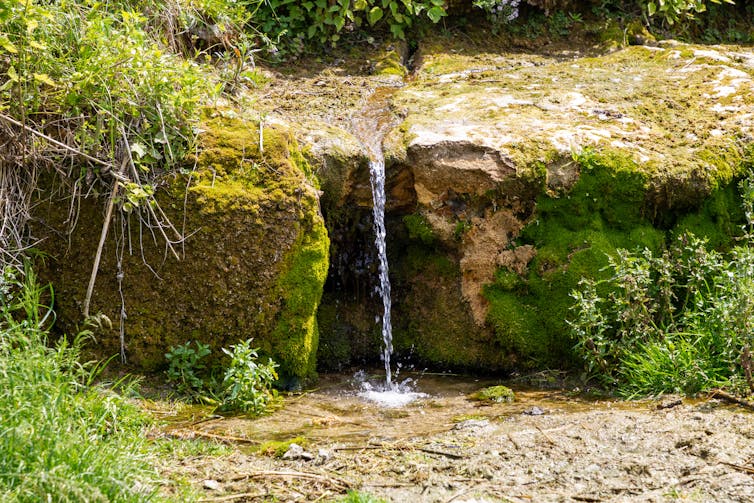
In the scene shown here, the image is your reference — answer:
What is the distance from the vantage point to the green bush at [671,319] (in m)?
4.79

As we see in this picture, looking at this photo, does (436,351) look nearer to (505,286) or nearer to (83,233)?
(505,286)

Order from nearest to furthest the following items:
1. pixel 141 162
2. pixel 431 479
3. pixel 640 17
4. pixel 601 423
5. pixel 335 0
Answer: pixel 431 479
pixel 601 423
pixel 141 162
pixel 335 0
pixel 640 17

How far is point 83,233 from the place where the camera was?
477 cm

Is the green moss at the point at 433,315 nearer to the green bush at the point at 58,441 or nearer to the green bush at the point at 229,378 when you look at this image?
the green bush at the point at 229,378

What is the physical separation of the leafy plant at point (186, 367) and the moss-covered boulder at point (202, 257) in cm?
9

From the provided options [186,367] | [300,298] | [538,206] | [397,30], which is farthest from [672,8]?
[186,367]

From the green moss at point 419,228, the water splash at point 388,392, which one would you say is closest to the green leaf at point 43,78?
the green moss at point 419,228

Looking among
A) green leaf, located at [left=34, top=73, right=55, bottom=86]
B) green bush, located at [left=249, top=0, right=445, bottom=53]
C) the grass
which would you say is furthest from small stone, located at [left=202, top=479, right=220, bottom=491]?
green bush, located at [left=249, top=0, right=445, bottom=53]

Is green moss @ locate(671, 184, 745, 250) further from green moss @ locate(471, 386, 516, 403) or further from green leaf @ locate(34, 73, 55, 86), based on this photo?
green leaf @ locate(34, 73, 55, 86)

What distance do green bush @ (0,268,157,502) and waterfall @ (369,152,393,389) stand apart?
7.68 feet

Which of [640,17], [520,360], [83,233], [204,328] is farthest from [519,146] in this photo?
[640,17]

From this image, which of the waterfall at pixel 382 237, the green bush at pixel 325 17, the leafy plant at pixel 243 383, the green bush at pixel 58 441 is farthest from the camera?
the green bush at pixel 325 17

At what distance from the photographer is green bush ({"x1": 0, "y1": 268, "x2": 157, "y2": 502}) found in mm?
2842

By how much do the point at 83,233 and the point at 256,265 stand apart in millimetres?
1018
